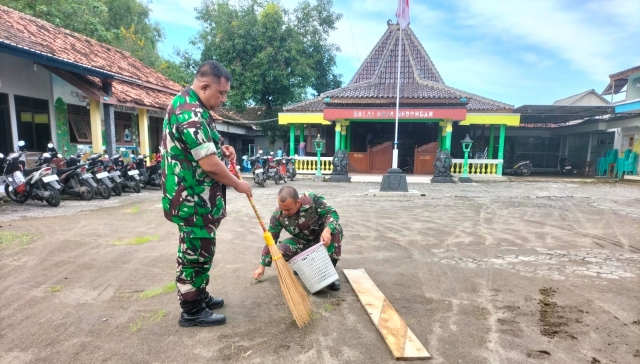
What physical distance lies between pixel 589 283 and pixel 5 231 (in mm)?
6456

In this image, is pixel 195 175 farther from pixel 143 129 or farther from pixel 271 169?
pixel 143 129

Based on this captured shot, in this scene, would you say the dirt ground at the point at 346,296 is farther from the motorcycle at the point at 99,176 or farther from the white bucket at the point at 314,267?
the motorcycle at the point at 99,176

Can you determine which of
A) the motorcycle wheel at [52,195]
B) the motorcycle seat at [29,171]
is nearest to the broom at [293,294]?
the motorcycle wheel at [52,195]

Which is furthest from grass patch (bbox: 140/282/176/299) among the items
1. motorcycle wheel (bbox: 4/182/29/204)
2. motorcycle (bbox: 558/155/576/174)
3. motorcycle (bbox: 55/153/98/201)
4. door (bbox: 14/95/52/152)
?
motorcycle (bbox: 558/155/576/174)

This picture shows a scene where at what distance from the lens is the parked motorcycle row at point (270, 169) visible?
34.0ft

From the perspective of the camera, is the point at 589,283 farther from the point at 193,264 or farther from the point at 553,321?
the point at 193,264

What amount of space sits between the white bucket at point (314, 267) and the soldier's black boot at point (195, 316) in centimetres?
66

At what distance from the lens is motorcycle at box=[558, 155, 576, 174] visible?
706 inches

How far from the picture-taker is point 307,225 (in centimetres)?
288

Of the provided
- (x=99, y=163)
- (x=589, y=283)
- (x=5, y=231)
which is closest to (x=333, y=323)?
(x=589, y=283)

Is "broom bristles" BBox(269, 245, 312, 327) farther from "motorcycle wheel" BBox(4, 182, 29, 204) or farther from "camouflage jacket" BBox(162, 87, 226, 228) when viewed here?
"motorcycle wheel" BBox(4, 182, 29, 204)

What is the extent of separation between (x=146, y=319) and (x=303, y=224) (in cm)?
129

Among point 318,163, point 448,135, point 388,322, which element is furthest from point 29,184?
point 448,135

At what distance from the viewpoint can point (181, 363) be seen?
6.03 ft
